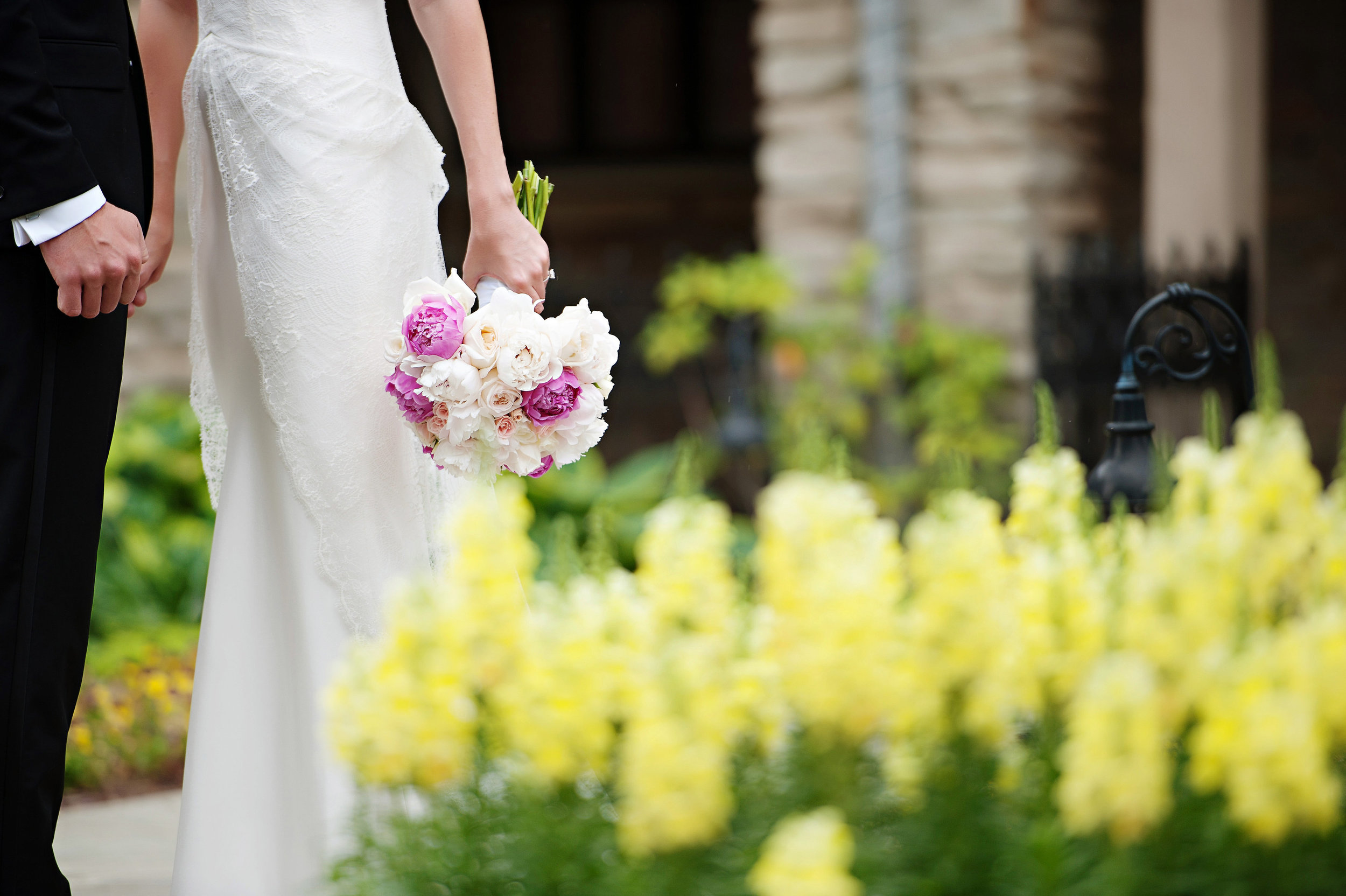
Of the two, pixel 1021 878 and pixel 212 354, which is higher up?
pixel 212 354

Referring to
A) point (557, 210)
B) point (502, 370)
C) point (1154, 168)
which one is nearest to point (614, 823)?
point (502, 370)

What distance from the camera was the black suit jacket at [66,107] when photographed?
7.18ft

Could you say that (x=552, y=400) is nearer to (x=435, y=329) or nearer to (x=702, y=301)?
(x=435, y=329)

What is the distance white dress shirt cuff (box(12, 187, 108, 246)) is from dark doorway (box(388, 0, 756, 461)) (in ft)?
22.2

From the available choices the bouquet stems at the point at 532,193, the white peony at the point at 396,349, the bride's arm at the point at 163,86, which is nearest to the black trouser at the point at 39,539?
the bride's arm at the point at 163,86

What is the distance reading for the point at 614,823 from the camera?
4.07 ft

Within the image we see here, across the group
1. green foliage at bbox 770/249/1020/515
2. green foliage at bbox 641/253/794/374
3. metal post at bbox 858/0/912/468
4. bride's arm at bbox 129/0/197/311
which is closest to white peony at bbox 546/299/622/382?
bride's arm at bbox 129/0/197/311

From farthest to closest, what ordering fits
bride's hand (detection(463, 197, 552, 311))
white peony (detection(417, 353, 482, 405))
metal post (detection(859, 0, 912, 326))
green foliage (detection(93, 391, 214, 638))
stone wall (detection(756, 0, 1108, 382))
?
metal post (detection(859, 0, 912, 326)) < stone wall (detection(756, 0, 1108, 382)) < green foliage (detection(93, 391, 214, 638)) < bride's hand (detection(463, 197, 552, 311)) < white peony (detection(417, 353, 482, 405))

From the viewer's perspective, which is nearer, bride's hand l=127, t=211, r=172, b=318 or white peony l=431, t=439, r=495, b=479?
white peony l=431, t=439, r=495, b=479

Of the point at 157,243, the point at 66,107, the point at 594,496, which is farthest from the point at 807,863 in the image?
the point at 594,496

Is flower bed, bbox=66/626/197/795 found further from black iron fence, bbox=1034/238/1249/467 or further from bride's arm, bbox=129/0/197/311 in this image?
black iron fence, bbox=1034/238/1249/467

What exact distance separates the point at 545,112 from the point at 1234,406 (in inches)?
192

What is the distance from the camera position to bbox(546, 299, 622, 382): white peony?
220 cm

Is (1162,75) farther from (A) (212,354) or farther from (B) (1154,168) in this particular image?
(A) (212,354)
